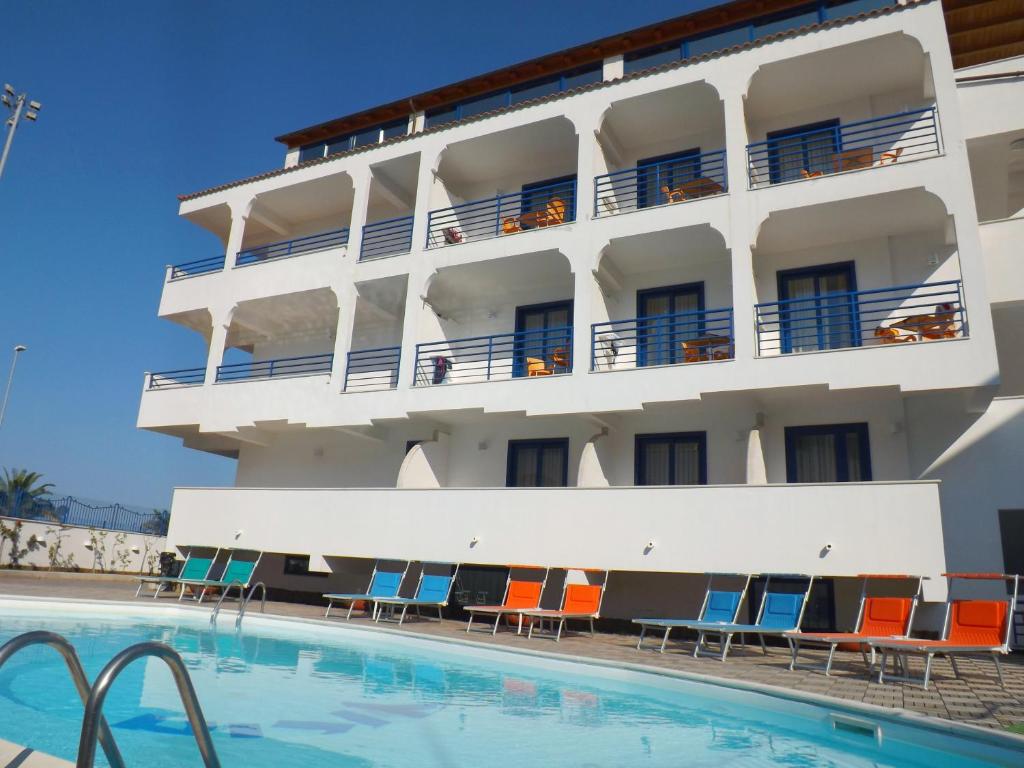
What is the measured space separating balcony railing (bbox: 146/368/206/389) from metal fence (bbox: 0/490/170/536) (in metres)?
5.36

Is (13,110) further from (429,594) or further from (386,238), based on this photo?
(429,594)

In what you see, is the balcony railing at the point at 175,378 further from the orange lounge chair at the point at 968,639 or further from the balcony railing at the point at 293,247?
the orange lounge chair at the point at 968,639

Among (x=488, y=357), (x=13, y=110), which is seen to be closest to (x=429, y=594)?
(x=488, y=357)

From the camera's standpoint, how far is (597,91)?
49.1ft

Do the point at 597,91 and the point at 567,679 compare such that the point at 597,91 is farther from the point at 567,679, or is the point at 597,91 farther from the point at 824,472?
the point at 567,679

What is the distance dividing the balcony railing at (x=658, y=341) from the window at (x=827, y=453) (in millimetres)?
2176

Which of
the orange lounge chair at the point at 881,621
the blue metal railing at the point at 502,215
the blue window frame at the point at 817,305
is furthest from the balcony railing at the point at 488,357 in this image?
the orange lounge chair at the point at 881,621

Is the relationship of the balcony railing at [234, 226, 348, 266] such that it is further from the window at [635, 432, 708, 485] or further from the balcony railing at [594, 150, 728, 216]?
the window at [635, 432, 708, 485]

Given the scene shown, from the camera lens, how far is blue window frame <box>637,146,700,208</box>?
15.0 metres

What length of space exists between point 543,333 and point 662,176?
168 inches

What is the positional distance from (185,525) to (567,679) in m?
12.0

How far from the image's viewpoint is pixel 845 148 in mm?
13742

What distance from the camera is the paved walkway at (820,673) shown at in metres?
6.08

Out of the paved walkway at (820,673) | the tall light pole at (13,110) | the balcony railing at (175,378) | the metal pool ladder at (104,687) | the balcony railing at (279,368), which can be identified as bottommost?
the paved walkway at (820,673)
